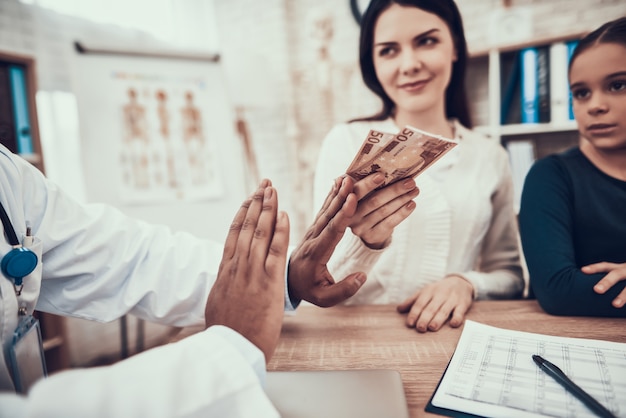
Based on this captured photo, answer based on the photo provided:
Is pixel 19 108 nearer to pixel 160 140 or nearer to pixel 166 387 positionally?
pixel 160 140

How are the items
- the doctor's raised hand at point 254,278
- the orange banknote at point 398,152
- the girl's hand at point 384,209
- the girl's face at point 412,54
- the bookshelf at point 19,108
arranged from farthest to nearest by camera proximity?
1. the bookshelf at point 19,108
2. the girl's face at point 412,54
3. the girl's hand at point 384,209
4. the orange banknote at point 398,152
5. the doctor's raised hand at point 254,278

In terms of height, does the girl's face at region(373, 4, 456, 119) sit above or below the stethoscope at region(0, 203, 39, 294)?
above

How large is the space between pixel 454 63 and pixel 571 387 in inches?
41.7

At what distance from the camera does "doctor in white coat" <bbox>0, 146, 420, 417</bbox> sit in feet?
1.36

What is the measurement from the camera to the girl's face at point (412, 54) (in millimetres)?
1113

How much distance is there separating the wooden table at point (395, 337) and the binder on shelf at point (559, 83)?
4.36 feet

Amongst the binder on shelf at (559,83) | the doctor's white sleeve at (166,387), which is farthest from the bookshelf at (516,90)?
the doctor's white sleeve at (166,387)

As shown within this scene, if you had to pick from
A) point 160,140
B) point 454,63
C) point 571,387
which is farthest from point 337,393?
point 160,140

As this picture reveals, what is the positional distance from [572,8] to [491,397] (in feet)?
7.91

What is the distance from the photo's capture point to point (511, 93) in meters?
2.00

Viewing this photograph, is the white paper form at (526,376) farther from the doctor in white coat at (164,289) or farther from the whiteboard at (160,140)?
the whiteboard at (160,140)

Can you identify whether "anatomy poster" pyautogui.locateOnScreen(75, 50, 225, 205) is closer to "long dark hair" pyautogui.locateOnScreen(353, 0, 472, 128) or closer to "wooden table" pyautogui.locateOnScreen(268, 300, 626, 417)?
"long dark hair" pyautogui.locateOnScreen(353, 0, 472, 128)

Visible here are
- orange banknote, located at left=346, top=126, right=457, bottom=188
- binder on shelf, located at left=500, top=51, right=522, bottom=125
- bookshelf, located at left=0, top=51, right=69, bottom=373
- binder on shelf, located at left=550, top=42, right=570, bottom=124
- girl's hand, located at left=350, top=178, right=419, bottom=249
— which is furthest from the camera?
binder on shelf, located at left=500, top=51, right=522, bottom=125

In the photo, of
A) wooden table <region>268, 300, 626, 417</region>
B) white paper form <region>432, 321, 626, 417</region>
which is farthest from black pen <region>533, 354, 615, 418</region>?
wooden table <region>268, 300, 626, 417</region>
